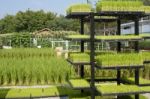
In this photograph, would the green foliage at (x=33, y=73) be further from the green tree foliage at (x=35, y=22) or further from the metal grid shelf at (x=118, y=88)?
the green tree foliage at (x=35, y=22)

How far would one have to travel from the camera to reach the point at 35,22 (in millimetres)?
59062

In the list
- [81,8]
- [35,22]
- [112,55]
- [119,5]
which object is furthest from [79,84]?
[35,22]

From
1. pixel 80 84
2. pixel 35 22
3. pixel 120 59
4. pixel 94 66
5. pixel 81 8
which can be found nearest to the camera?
pixel 120 59

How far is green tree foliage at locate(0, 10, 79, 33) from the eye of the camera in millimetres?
59116

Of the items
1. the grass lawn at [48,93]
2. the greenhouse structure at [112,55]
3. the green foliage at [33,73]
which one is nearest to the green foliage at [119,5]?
the greenhouse structure at [112,55]

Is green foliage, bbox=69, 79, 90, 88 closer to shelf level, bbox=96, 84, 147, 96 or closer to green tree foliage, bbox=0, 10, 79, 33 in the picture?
shelf level, bbox=96, 84, 147, 96

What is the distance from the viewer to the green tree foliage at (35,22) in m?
59.1

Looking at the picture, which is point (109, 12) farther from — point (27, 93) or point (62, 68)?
point (62, 68)

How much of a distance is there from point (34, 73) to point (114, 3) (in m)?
5.02

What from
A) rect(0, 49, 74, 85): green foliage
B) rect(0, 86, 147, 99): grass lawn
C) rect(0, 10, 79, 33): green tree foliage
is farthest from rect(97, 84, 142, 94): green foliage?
rect(0, 10, 79, 33): green tree foliage

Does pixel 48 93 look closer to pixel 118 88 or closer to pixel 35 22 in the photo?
pixel 118 88

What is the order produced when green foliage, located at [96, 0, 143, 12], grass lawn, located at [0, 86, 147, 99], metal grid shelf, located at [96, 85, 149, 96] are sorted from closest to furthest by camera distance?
metal grid shelf, located at [96, 85, 149, 96], green foliage, located at [96, 0, 143, 12], grass lawn, located at [0, 86, 147, 99]

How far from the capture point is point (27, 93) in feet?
29.9

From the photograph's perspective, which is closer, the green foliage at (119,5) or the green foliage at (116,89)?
the green foliage at (116,89)
